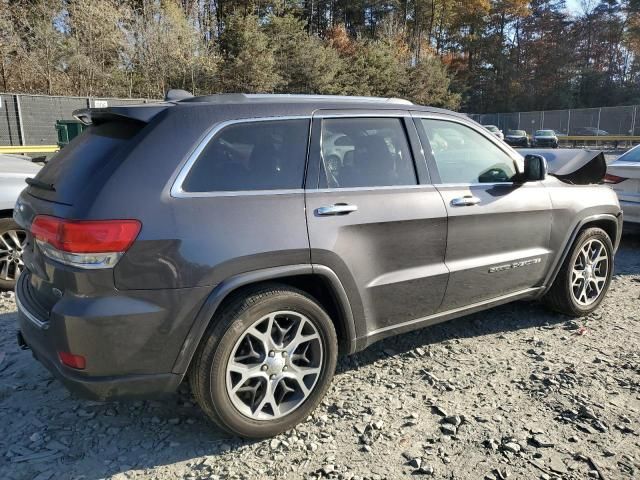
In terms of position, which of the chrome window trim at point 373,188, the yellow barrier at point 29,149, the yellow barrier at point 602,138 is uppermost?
the chrome window trim at point 373,188

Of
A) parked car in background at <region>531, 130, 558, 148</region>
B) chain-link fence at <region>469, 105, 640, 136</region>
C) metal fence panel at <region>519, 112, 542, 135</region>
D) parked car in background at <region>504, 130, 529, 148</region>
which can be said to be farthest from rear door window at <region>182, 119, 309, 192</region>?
metal fence panel at <region>519, 112, 542, 135</region>

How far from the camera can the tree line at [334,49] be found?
2288cm

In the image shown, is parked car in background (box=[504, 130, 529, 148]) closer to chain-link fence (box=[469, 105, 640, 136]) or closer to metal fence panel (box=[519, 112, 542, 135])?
chain-link fence (box=[469, 105, 640, 136])

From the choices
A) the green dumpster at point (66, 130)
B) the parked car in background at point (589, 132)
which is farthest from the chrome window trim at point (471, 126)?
the parked car in background at point (589, 132)

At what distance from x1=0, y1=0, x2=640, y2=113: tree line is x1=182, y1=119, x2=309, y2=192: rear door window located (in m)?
22.2

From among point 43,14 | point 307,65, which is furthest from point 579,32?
point 43,14

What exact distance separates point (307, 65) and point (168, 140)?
32720 mm

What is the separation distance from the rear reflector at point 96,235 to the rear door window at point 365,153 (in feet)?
3.64

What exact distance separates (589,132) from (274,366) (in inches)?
1615

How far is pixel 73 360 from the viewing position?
2449 millimetres

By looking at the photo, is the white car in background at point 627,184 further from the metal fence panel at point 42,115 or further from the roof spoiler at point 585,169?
the metal fence panel at point 42,115

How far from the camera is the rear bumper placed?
2469 millimetres

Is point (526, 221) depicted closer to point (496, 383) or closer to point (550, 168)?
point (496, 383)

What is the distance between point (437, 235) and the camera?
3.42 m
